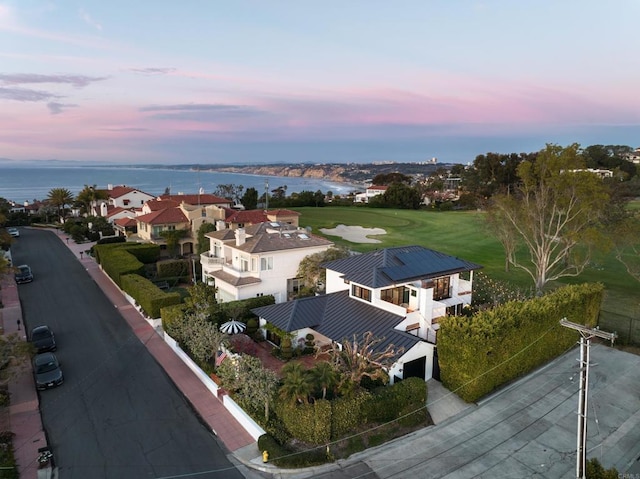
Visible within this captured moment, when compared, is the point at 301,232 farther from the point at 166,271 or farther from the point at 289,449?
the point at 289,449

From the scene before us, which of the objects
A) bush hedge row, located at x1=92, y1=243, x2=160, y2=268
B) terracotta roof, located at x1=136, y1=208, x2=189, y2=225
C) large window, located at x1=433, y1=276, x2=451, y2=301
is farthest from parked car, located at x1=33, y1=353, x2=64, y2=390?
terracotta roof, located at x1=136, y1=208, x2=189, y2=225

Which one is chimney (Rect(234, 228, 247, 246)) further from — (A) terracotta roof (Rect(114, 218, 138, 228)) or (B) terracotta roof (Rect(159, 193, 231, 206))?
(B) terracotta roof (Rect(159, 193, 231, 206))

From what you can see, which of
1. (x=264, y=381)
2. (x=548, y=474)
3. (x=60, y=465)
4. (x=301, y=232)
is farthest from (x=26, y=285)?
(x=548, y=474)

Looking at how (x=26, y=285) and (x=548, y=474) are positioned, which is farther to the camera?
(x=26, y=285)

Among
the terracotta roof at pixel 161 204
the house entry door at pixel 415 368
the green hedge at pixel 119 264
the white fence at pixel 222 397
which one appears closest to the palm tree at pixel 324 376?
the white fence at pixel 222 397

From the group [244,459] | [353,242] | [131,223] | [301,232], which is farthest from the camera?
[131,223]

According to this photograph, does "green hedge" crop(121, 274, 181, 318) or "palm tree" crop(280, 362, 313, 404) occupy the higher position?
"palm tree" crop(280, 362, 313, 404)

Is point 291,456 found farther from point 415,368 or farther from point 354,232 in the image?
point 354,232

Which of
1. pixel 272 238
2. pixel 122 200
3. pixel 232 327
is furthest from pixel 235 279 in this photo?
pixel 122 200
